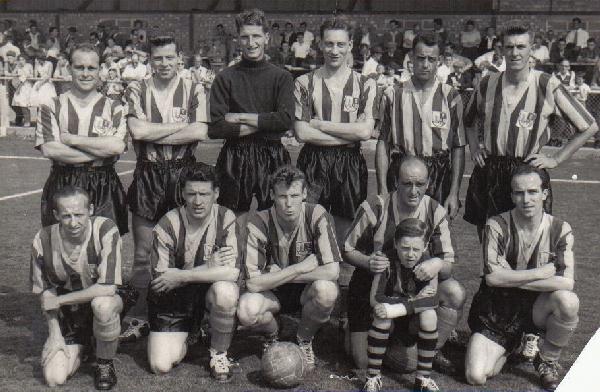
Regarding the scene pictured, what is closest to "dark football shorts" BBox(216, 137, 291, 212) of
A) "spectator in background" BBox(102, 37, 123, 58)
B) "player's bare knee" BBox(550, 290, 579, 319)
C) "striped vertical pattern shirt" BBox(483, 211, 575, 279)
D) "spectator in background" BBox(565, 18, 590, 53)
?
"striped vertical pattern shirt" BBox(483, 211, 575, 279)

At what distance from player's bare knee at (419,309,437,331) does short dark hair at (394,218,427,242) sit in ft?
1.32

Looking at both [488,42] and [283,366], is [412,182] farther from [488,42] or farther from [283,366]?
[488,42]

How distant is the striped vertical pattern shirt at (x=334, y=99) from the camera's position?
5258 millimetres

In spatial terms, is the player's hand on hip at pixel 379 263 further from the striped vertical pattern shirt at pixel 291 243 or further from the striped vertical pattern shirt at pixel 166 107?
the striped vertical pattern shirt at pixel 166 107

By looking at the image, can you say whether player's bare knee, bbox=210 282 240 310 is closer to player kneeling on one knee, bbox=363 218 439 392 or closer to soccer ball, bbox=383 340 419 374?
player kneeling on one knee, bbox=363 218 439 392

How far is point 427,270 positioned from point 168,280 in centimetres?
143

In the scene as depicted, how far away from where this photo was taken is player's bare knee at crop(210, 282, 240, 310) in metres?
4.56

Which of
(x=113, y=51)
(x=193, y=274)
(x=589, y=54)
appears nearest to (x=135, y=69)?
(x=113, y=51)

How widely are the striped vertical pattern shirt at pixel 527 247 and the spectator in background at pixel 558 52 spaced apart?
14212 millimetres

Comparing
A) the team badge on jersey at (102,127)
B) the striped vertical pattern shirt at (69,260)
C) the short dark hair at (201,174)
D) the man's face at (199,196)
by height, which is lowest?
the striped vertical pattern shirt at (69,260)

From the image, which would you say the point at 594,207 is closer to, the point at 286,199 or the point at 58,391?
the point at 286,199

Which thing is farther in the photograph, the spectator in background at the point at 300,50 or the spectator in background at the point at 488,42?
the spectator in background at the point at 300,50

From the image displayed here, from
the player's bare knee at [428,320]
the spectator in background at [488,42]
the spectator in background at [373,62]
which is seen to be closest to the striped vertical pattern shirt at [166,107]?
the player's bare knee at [428,320]

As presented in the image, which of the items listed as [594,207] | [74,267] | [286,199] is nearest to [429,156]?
[286,199]
